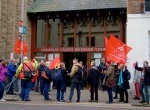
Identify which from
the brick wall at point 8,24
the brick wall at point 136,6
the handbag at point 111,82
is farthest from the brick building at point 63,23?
the handbag at point 111,82

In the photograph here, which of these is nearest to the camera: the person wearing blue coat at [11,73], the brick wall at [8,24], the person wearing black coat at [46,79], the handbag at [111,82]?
the handbag at [111,82]

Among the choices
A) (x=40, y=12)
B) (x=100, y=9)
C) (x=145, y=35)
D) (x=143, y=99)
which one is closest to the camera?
(x=143, y=99)

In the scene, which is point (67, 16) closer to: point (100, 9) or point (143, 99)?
point (100, 9)

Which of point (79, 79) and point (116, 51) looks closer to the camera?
point (79, 79)

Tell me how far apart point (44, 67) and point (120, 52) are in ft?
11.7

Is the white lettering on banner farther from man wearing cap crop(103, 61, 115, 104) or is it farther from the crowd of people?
man wearing cap crop(103, 61, 115, 104)

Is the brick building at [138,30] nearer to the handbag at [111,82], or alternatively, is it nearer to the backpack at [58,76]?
the handbag at [111,82]

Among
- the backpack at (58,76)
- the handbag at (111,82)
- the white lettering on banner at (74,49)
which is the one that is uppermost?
the white lettering on banner at (74,49)

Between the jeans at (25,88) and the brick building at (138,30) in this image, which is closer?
the jeans at (25,88)

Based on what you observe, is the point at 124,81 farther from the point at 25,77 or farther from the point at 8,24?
the point at 8,24

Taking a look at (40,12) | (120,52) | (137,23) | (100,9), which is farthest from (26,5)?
(120,52)

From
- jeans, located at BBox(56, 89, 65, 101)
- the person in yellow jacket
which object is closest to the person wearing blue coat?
the person in yellow jacket

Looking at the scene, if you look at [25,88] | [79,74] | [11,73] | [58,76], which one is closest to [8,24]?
[11,73]

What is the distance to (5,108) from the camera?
40.3ft
